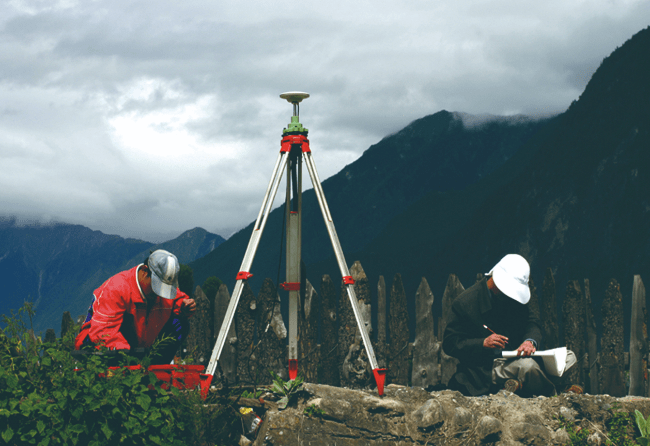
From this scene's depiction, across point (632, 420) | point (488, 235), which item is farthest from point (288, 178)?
point (488, 235)

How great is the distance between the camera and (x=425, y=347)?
19.7 ft

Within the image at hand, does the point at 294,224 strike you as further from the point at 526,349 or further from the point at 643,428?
the point at 643,428

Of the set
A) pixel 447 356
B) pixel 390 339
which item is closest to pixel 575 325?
pixel 447 356

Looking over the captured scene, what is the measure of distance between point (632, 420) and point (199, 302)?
425cm

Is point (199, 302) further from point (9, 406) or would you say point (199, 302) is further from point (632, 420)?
point (632, 420)

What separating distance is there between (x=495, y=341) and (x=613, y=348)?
2221 mm

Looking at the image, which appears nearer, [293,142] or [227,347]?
[293,142]

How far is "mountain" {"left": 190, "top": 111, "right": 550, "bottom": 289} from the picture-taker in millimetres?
52906

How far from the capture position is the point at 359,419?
4.15 m

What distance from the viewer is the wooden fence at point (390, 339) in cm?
577

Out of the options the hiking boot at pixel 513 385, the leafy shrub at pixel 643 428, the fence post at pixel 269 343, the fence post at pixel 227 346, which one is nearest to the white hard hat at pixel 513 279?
the hiking boot at pixel 513 385

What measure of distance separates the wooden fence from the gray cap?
1816 mm

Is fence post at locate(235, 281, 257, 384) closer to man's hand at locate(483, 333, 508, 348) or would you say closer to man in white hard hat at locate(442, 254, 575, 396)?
man in white hard hat at locate(442, 254, 575, 396)

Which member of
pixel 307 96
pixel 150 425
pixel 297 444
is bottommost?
pixel 297 444
